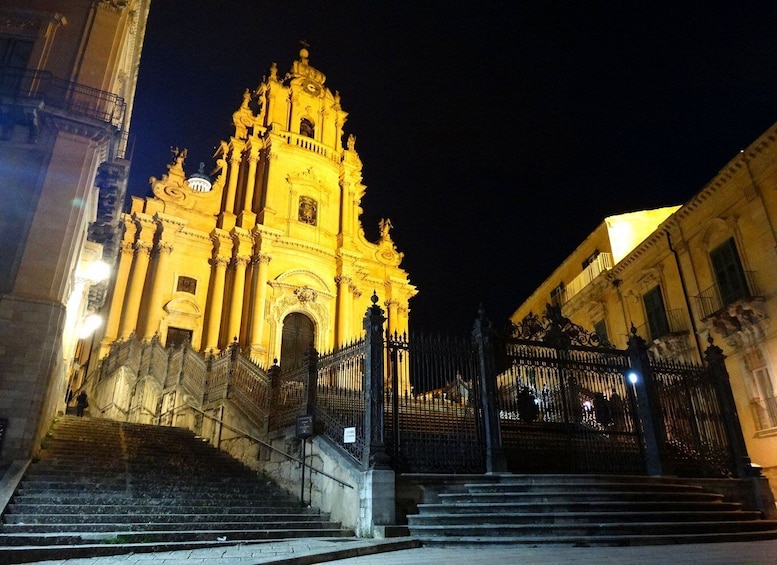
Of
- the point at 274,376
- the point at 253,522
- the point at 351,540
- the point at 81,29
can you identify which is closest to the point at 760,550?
the point at 351,540

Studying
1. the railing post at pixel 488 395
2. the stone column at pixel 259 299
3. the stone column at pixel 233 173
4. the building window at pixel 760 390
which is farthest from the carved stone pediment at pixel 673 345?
the stone column at pixel 233 173

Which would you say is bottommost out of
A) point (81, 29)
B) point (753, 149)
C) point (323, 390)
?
point (323, 390)

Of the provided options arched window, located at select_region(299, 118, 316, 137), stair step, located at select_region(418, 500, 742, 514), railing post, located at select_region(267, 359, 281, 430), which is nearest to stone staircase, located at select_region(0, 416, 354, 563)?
railing post, located at select_region(267, 359, 281, 430)

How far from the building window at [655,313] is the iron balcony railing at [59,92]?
65.6 feet

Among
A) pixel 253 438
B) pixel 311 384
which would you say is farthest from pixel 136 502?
pixel 311 384

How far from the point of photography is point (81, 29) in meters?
15.0

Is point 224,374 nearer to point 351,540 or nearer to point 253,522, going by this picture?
point 253,522

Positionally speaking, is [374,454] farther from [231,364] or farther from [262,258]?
[262,258]

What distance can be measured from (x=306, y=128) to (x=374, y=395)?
85.6 feet

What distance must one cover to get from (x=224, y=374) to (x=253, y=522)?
6.34 metres

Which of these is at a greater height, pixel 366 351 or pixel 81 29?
pixel 81 29

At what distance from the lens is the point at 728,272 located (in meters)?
17.8

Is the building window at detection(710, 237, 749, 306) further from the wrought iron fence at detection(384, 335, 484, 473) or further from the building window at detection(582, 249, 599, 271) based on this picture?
the wrought iron fence at detection(384, 335, 484, 473)

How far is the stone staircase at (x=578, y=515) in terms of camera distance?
7.62 metres
